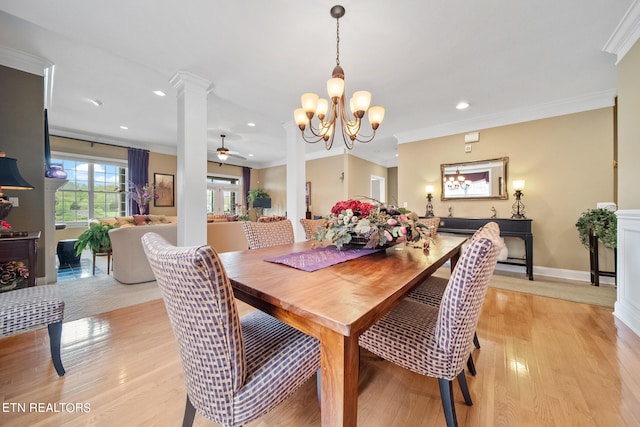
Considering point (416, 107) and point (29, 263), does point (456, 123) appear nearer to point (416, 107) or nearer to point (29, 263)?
point (416, 107)

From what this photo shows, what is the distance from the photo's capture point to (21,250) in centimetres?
192

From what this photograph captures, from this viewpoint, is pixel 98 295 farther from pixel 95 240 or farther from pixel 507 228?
pixel 507 228

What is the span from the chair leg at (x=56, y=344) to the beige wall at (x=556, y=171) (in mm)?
4943

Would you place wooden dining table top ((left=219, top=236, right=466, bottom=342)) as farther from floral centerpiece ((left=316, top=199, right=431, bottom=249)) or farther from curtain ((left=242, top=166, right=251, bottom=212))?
curtain ((left=242, top=166, right=251, bottom=212))

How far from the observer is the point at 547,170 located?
3.47 meters

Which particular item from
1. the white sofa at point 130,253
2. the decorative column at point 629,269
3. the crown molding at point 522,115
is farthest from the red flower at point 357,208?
the crown molding at point 522,115

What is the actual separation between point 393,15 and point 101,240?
4.43 meters

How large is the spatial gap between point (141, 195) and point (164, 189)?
566 millimetres

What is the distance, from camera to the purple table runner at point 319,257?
47.1 inches

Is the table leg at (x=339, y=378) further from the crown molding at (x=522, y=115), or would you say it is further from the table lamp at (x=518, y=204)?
the crown molding at (x=522, y=115)

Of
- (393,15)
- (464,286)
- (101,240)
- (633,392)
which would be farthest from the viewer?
(101,240)

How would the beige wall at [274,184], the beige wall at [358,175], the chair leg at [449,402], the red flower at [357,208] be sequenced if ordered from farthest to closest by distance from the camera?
1. the beige wall at [274,184]
2. the beige wall at [358,175]
3. the red flower at [357,208]
4. the chair leg at [449,402]

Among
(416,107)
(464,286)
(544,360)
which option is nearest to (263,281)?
(464,286)

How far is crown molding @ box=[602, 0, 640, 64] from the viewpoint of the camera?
1.80m
